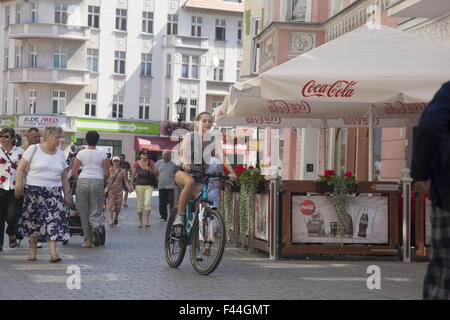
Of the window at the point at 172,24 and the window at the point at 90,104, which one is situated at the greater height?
the window at the point at 172,24

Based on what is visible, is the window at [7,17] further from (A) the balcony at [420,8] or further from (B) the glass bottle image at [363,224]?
(B) the glass bottle image at [363,224]

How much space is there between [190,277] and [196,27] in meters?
54.1

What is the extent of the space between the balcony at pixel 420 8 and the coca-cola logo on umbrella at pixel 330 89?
395 cm

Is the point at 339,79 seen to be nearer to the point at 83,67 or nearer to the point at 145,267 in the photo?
the point at 145,267

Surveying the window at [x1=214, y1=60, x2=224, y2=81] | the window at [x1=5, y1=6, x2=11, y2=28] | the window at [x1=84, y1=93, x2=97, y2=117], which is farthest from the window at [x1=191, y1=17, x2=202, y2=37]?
the window at [x1=5, y1=6, x2=11, y2=28]

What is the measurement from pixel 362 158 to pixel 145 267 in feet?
35.2

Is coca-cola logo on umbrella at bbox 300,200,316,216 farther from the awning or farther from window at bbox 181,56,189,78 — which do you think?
window at bbox 181,56,189,78

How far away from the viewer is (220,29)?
2478 inches

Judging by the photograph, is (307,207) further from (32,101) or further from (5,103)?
(5,103)

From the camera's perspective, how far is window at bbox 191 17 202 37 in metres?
61.7

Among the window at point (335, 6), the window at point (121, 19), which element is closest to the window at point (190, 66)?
the window at point (121, 19)

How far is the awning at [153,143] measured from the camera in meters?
58.9

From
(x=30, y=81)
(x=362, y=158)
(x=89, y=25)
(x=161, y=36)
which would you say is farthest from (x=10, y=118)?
(x=362, y=158)
